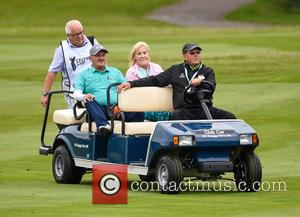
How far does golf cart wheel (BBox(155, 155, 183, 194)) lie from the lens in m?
12.4

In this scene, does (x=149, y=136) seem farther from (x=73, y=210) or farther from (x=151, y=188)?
(x=73, y=210)

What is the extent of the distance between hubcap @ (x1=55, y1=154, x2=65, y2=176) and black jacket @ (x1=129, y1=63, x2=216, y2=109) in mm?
1466

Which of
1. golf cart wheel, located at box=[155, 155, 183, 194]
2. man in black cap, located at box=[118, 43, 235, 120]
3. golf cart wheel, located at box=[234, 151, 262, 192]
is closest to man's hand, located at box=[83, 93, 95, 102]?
man in black cap, located at box=[118, 43, 235, 120]

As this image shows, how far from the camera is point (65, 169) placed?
14.1 metres

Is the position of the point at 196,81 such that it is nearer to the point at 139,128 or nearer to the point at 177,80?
the point at 177,80

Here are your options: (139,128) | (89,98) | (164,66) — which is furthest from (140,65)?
(164,66)

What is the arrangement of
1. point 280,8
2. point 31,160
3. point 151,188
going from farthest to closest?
1. point 280,8
2. point 31,160
3. point 151,188

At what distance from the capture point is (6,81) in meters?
27.8

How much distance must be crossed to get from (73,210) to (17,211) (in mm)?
506

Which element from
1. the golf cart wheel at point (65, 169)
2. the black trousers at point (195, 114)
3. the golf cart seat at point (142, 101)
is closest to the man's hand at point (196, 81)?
the black trousers at point (195, 114)

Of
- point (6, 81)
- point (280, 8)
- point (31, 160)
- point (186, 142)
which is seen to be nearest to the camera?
point (186, 142)

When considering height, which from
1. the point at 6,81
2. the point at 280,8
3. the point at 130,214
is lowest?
the point at 130,214

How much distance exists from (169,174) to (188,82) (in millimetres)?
1442

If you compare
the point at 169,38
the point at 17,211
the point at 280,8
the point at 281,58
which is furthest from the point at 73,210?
the point at 280,8
